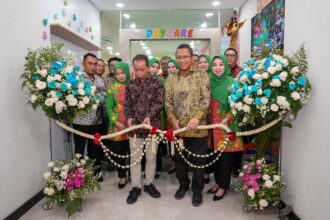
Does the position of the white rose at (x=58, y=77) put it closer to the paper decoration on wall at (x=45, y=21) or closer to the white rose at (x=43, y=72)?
the white rose at (x=43, y=72)

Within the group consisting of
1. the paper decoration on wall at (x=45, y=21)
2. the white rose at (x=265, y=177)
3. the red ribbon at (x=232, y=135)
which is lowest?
the white rose at (x=265, y=177)

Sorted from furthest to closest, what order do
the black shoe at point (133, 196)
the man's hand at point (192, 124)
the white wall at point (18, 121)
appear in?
1. the black shoe at point (133, 196)
2. the man's hand at point (192, 124)
3. the white wall at point (18, 121)

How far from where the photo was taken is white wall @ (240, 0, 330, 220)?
1877 mm

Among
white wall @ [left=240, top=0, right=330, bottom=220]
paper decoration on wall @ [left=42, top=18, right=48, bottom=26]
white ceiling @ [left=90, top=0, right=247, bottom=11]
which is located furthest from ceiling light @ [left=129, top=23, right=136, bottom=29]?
white wall @ [left=240, top=0, right=330, bottom=220]

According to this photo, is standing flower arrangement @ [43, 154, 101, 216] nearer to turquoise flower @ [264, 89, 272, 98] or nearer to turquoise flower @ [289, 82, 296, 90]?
turquoise flower @ [264, 89, 272, 98]

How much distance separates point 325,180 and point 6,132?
2530 mm

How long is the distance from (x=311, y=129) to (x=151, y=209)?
5.21 ft

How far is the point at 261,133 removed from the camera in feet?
8.25

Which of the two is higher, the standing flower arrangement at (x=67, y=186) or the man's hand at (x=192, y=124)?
the man's hand at (x=192, y=124)

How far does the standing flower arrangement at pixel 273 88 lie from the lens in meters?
2.05

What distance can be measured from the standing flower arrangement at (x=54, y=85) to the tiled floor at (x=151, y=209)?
91 cm

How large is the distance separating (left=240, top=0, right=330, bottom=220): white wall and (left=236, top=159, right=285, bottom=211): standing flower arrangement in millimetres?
134

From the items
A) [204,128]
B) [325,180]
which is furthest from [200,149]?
[325,180]

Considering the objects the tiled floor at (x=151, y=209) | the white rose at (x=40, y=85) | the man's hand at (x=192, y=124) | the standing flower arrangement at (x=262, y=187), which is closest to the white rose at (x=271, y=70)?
the man's hand at (x=192, y=124)
